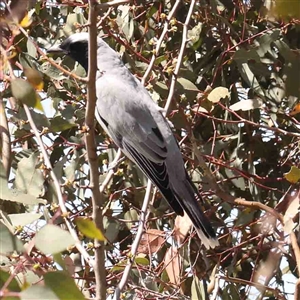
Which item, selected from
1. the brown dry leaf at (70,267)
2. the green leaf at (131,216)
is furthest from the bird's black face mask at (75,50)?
the brown dry leaf at (70,267)

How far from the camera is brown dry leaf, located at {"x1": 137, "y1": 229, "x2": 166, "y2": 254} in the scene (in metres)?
1.88

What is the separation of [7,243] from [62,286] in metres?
0.11

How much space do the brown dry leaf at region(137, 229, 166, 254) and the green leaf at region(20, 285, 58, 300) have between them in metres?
1.05

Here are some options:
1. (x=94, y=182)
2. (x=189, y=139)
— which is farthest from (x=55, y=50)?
(x=94, y=182)

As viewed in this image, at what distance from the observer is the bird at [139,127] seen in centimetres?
198

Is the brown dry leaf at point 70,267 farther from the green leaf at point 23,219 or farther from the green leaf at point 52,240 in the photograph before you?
the green leaf at point 52,240

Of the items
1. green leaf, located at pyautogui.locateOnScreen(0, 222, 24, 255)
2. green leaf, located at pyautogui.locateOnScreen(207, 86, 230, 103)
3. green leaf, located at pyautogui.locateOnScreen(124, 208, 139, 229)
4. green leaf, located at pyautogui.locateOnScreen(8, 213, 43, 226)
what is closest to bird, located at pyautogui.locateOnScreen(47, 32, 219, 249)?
green leaf, located at pyautogui.locateOnScreen(124, 208, 139, 229)

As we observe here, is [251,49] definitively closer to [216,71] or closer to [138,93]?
[216,71]

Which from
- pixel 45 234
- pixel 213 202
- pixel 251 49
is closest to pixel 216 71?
pixel 251 49

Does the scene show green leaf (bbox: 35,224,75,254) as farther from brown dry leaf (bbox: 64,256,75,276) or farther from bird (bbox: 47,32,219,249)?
bird (bbox: 47,32,219,249)

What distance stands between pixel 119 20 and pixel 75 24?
0.15 metres

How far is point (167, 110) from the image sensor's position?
1.83 meters

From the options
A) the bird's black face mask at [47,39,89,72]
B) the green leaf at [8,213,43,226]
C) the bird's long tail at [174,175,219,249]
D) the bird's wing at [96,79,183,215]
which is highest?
the bird's black face mask at [47,39,89,72]

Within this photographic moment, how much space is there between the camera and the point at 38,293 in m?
0.80
